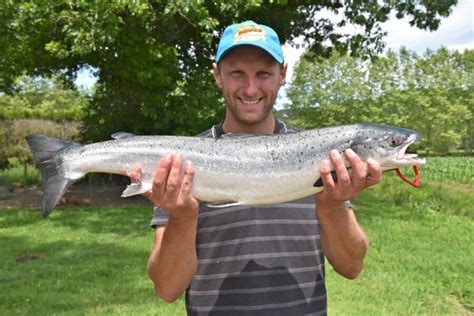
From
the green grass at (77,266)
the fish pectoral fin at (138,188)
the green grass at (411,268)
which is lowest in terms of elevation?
the green grass at (411,268)

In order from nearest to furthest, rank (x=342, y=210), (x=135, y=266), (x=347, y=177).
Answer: (x=347, y=177), (x=342, y=210), (x=135, y=266)

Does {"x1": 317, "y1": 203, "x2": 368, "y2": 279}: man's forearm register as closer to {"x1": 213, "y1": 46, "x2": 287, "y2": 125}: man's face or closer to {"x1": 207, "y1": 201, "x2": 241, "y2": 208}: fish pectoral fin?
{"x1": 207, "y1": 201, "x2": 241, "y2": 208}: fish pectoral fin

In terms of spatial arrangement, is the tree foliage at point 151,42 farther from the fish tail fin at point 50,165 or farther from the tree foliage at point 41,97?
the tree foliage at point 41,97

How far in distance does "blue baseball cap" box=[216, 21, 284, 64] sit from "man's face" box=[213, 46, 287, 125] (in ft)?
0.14

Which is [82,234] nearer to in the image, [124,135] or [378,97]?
[124,135]

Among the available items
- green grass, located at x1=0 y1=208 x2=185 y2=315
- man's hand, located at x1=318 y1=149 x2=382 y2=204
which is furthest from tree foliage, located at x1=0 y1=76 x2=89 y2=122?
man's hand, located at x1=318 y1=149 x2=382 y2=204

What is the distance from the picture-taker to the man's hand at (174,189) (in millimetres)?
2947

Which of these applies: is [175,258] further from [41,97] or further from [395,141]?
[41,97]

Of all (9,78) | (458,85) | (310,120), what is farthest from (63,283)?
(458,85)

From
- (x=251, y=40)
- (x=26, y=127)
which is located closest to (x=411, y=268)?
(x=251, y=40)

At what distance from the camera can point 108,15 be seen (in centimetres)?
1287

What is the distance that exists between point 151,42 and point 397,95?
223 feet

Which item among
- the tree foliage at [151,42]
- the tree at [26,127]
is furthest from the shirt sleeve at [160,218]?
the tree at [26,127]

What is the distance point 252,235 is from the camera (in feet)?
10.4
